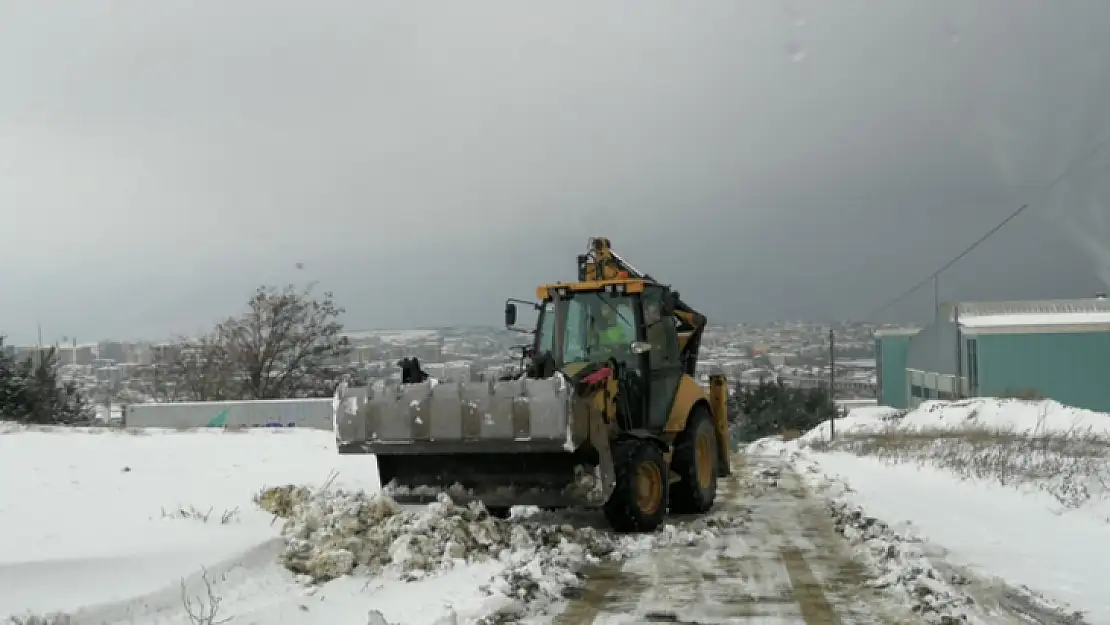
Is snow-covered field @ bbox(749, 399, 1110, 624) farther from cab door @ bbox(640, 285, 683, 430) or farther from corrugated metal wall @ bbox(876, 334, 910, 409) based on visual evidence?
corrugated metal wall @ bbox(876, 334, 910, 409)

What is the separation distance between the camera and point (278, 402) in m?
37.4

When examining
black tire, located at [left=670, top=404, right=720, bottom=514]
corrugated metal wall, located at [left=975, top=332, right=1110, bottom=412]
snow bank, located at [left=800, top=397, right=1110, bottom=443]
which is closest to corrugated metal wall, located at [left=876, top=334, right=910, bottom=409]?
corrugated metal wall, located at [left=975, top=332, right=1110, bottom=412]

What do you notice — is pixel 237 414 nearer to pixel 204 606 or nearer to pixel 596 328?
pixel 596 328

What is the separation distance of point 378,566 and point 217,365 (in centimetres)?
4288

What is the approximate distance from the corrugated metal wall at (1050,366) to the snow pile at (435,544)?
156ft

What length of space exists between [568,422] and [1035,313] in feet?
184

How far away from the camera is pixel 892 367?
78.4 m

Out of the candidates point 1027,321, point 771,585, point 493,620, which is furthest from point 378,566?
point 1027,321

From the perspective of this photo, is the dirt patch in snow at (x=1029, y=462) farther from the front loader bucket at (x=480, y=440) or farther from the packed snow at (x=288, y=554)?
the front loader bucket at (x=480, y=440)

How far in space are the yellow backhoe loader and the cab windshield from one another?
0.01 metres

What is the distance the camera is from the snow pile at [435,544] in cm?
764

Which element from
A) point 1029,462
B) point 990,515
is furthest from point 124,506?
point 1029,462

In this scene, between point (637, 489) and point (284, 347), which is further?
point (284, 347)

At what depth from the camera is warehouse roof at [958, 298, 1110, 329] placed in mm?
52844
